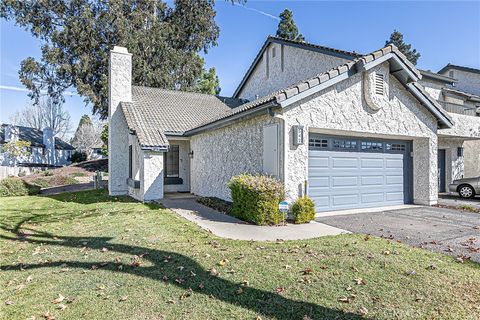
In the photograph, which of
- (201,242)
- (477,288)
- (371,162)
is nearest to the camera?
(477,288)

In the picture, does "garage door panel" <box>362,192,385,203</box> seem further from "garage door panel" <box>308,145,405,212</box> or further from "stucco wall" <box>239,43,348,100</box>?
"stucco wall" <box>239,43,348,100</box>

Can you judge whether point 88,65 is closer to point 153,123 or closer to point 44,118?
point 153,123

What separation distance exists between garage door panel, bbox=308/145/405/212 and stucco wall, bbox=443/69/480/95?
19583 millimetres

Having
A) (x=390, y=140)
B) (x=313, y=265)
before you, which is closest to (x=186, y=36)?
(x=390, y=140)

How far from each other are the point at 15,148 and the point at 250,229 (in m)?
40.7

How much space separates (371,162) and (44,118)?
5905cm

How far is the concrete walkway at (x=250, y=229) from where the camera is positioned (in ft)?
25.5

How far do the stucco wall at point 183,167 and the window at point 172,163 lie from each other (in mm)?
186

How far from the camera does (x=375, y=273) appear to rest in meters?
5.13

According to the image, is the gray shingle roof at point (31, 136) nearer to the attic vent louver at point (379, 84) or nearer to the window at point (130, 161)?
the window at point (130, 161)

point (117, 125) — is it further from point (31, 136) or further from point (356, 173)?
point (31, 136)

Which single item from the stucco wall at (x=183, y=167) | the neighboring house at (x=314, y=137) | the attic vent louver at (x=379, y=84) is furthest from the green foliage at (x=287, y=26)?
the attic vent louver at (x=379, y=84)

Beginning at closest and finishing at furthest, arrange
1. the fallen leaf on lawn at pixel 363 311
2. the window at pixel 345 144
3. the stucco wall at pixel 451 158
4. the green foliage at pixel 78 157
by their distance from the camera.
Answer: the fallen leaf on lawn at pixel 363 311, the window at pixel 345 144, the stucco wall at pixel 451 158, the green foliage at pixel 78 157

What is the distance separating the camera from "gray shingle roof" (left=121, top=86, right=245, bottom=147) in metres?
14.8
